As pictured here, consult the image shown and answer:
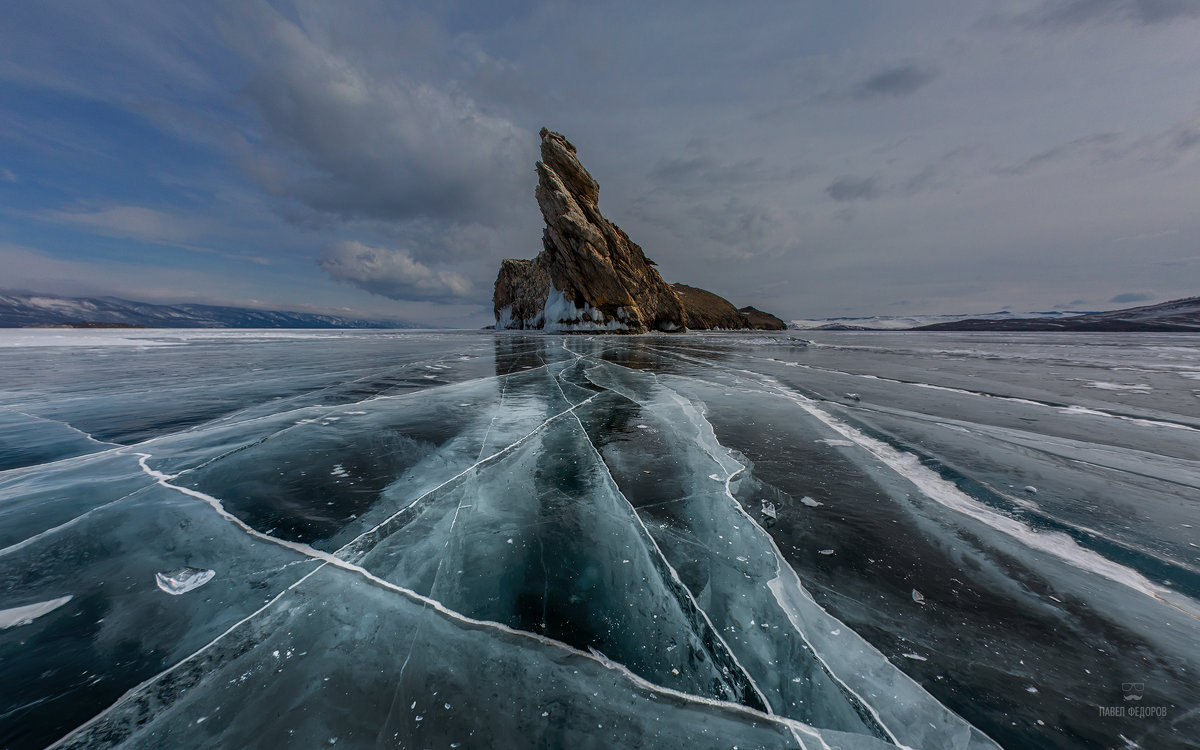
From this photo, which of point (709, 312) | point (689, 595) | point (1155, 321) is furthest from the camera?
point (709, 312)

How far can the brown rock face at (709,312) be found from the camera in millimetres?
74688

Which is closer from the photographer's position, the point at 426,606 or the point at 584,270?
the point at 426,606

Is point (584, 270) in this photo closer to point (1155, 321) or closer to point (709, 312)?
point (709, 312)

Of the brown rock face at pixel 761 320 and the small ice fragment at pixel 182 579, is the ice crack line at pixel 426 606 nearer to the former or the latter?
the small ice fragment at pixel 182 579

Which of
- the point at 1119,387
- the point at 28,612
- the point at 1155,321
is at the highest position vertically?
the point at 1155,321

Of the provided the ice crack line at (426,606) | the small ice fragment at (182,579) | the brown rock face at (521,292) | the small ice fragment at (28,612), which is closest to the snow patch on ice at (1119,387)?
the ice crack line at (426,606)

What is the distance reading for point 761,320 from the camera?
308 ft

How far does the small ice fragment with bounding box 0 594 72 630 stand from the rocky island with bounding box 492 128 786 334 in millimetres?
38654

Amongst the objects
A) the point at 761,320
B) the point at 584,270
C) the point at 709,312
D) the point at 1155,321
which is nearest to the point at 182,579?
the point at 584,270

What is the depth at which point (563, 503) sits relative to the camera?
115 inches

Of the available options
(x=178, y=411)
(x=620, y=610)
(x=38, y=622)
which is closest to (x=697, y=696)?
(x=620, y=610)

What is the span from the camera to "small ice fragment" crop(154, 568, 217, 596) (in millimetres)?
2012

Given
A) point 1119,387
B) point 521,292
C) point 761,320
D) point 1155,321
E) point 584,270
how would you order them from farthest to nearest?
point 761,320 < point 521,292 < point 1155,321 < point 584,270 < point 1119,387

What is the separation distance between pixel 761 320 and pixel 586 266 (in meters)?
67.7
